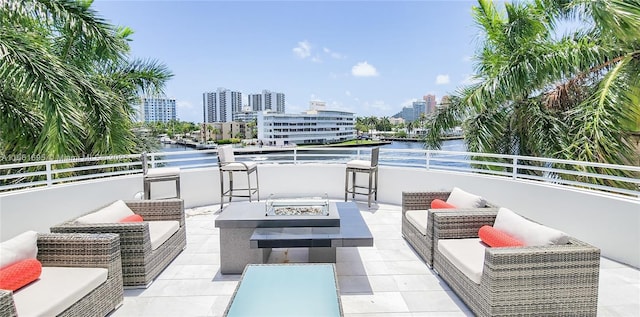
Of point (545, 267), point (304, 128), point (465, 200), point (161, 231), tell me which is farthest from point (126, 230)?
point (304, 128)

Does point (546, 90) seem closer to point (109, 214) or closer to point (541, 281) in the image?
point (541, 281)

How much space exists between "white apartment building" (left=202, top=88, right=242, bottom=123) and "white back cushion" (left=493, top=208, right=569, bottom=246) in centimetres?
7755

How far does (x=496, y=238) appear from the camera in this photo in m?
2.68

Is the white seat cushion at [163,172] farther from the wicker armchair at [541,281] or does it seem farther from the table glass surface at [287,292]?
the wicker armchair at [541,281]

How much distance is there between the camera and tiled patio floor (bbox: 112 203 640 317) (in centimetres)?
249

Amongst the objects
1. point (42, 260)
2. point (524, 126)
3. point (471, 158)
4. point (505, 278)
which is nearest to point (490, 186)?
point (471, 158)

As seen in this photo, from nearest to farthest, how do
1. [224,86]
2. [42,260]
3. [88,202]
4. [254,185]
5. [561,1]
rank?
1. [42,260]
2. [88,202]
3. [561,1]
4. [254,185]
5. [224,86]

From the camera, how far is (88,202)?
464 centimetres

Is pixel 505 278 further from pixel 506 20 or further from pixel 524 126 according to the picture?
pixel 506 20

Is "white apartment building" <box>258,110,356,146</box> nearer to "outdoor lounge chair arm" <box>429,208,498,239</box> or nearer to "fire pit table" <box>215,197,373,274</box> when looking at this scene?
"fire pit table" <box>215,197,373,274</box>

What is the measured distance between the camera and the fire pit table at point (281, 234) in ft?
9.36

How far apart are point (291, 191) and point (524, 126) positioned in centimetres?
459

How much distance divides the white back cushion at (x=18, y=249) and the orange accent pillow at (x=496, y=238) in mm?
3425

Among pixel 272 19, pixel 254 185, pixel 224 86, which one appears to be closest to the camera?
pixel 254 185
